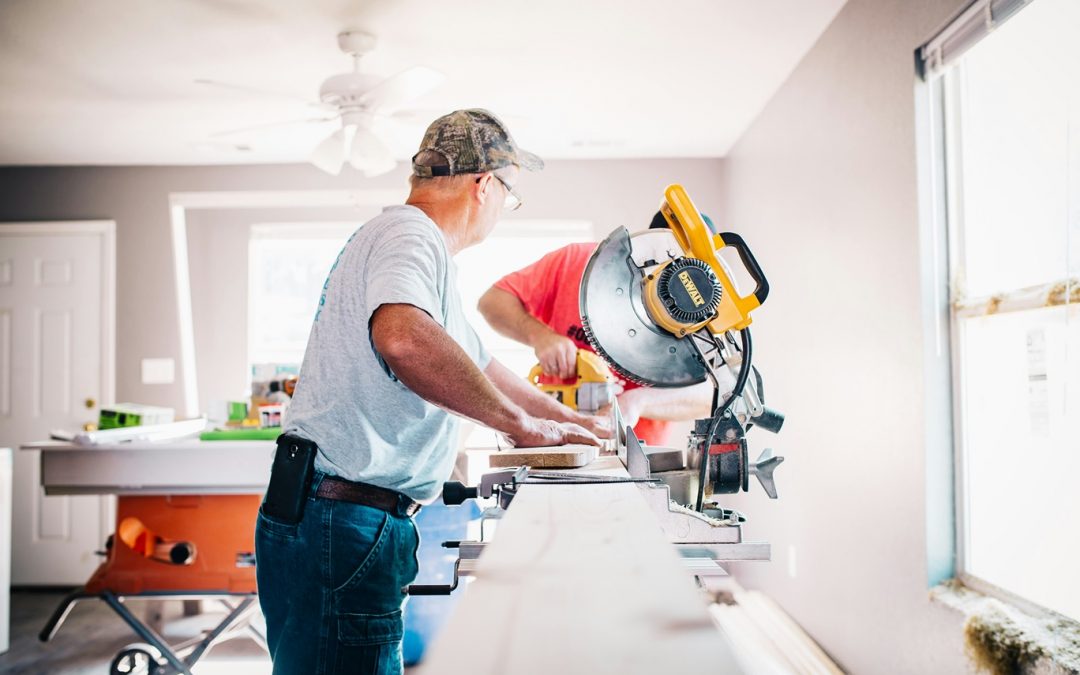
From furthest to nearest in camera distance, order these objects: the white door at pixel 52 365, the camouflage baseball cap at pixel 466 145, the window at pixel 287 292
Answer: the window at pixel 287 292 → the white door at pixel 52 365 → the camouflage baseball cap at pixel 466 145

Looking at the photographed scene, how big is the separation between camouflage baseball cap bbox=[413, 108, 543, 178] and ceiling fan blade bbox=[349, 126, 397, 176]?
5.91 ft

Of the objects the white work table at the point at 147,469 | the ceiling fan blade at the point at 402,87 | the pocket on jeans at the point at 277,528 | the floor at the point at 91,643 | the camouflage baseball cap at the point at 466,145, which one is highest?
the ceiling fan blade at the point at 402,87

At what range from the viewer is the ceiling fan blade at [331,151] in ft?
10.5

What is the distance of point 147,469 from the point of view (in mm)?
2650

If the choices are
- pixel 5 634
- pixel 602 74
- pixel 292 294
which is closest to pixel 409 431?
pixel 602 74

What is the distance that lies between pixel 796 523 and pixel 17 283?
4.64 metres

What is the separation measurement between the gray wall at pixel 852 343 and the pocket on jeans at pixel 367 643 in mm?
1609

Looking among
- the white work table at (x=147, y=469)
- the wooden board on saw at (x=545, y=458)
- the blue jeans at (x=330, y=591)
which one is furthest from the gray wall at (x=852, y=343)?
the white work table at (x=147, y=469)

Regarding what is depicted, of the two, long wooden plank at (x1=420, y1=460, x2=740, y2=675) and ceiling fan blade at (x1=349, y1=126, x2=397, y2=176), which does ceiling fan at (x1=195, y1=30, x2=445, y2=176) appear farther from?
long wooden plank at (x1=420, y1=460, x2=740, y2=675)

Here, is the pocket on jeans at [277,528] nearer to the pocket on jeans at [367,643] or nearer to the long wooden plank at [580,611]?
the pocket on jeans at [367,643]

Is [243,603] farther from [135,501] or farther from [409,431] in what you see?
[409,431]

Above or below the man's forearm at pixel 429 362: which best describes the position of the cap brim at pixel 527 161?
above

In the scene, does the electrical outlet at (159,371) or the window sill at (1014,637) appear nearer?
the window sill at (1014,637)

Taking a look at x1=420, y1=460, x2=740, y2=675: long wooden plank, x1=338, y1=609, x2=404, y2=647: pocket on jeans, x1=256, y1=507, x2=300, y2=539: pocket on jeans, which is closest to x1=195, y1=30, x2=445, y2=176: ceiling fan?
x1=256, y1=507, x2=300, y2=539: pocket on jeans
